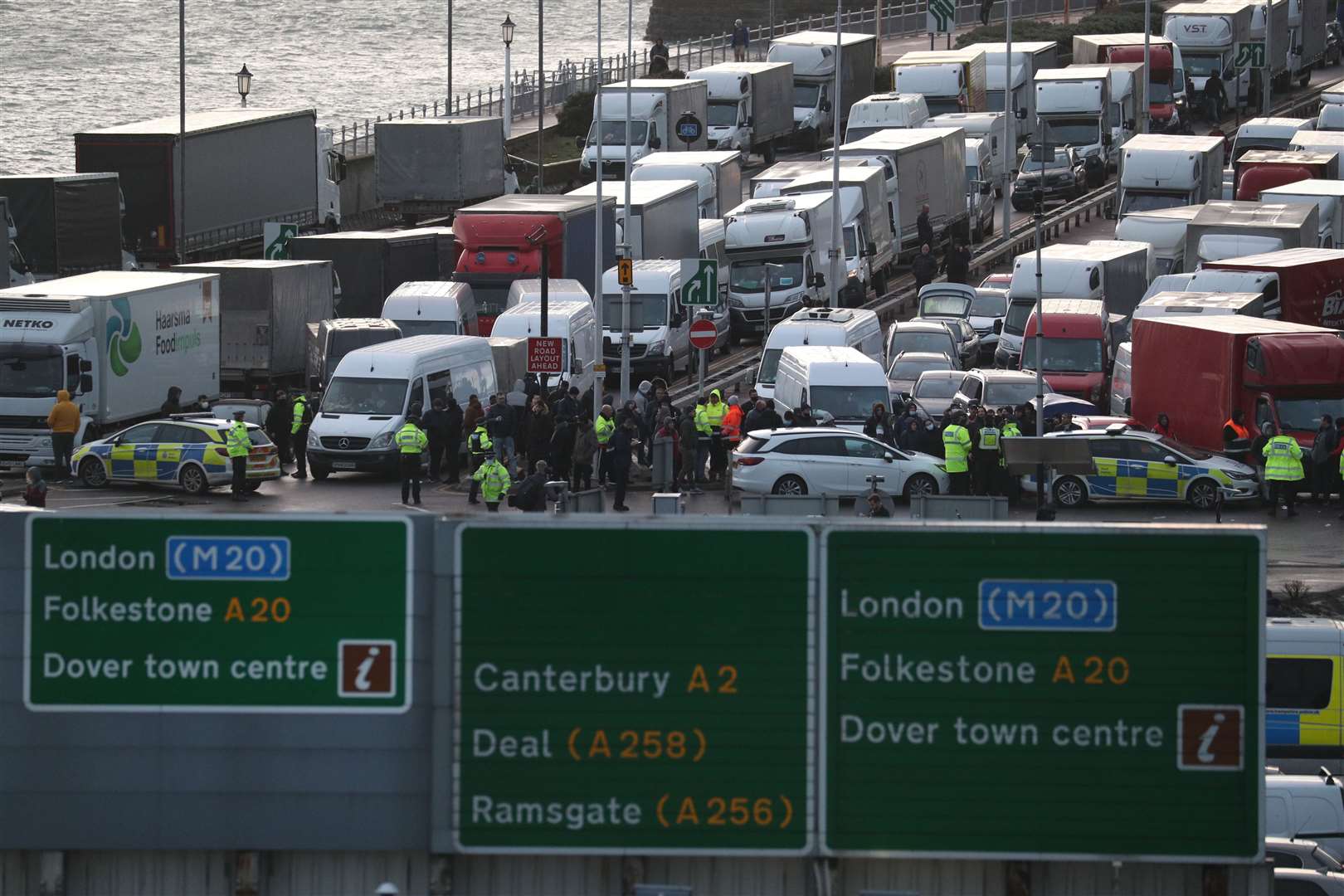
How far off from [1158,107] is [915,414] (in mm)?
38105

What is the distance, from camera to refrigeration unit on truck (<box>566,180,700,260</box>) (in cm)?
4150

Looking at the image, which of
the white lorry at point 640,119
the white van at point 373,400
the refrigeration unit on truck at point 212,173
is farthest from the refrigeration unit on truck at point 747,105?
the white van at point 373,400

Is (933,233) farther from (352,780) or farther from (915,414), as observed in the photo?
(352,780)

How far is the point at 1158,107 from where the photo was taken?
215 ft

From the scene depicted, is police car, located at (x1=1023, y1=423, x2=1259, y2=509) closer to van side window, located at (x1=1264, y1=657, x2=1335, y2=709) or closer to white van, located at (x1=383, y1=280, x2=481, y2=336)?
van side window, located at (x1=1264, y1=657, x2=1335, y2=709)

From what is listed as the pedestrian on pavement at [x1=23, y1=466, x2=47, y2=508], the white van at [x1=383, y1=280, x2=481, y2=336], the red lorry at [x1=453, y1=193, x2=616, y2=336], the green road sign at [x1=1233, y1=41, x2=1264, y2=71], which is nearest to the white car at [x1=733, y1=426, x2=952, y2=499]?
the white van at [x1=383, y1=280, x2=481, y2=336]

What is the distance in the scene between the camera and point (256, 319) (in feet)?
119

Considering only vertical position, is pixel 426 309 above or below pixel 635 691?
below

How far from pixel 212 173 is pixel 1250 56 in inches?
1427

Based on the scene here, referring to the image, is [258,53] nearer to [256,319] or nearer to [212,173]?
[212,173]

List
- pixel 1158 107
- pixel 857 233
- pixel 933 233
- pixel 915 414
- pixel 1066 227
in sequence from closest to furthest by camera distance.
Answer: pixel 915 414, pixel 857 233, pixel 933 233, pixel 1066 227, pixel 1158 107

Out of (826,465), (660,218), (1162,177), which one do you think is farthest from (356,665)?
(1162,177)

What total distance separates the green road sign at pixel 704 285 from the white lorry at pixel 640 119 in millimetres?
21573

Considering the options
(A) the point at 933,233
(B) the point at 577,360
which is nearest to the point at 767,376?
(B) the point at 577,360
